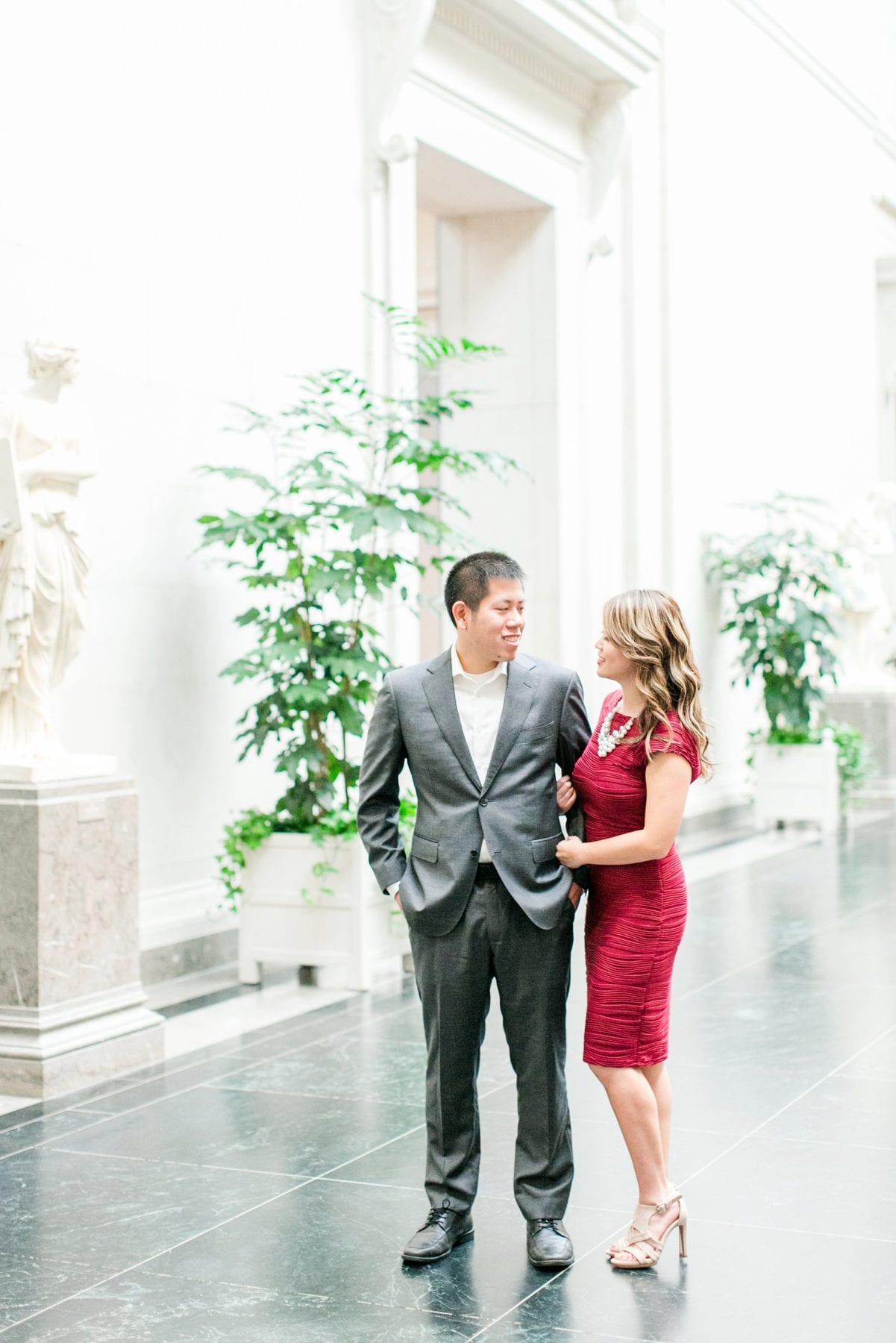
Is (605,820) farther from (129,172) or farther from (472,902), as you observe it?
(129,172)

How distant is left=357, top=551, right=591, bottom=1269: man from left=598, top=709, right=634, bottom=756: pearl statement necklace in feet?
0.35

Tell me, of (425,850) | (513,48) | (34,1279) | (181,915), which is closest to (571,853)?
(425,850)

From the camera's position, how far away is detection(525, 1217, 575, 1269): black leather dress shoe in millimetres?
3998

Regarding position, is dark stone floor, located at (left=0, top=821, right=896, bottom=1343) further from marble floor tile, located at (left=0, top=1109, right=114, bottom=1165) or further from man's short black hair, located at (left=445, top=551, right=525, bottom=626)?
man's short black hair, located at (left=445, top=551, right=525, bottom=626)

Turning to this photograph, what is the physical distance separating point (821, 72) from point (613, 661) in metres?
14.4

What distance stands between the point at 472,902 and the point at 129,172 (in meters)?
4.62

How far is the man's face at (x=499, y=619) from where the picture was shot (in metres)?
3.99

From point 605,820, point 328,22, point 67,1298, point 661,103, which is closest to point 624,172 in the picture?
point 661,103

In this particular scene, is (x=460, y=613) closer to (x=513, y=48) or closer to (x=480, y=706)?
(x=480, y=706)

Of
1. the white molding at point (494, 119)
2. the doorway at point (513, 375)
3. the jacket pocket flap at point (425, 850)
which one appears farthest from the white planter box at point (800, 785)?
the jacket pocket flap at point (425, 850)

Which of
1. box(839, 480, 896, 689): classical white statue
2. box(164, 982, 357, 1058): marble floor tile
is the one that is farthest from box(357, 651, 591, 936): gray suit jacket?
box(839, 480, 896, 689): classical white statue

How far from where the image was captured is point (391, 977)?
25.0 ft

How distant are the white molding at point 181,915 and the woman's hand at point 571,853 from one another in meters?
3.72

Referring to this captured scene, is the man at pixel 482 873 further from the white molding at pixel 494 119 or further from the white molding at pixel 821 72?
the white molding at pixel 821 72
